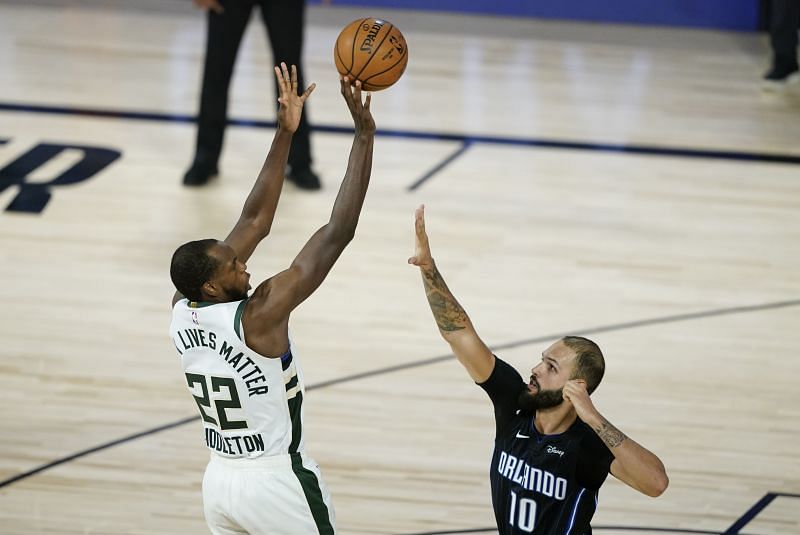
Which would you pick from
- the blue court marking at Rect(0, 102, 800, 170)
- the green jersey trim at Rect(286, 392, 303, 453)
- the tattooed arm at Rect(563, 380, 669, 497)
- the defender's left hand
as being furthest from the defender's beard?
the blue court marking at Rect(0, 102, 800, 170)

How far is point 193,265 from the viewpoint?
3857mm

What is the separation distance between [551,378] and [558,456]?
0.23 metres

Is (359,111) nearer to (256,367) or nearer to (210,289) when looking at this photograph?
(210,289)

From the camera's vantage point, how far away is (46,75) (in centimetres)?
1212

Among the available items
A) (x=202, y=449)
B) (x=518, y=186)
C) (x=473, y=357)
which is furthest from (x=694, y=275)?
(x=473, y=357)

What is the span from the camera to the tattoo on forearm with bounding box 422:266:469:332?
423 cm

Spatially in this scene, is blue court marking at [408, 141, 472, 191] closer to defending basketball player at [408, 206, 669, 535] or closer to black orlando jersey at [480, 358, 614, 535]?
defending basketball player at [408, 206, 669, 535]

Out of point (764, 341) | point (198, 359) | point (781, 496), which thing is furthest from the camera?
point (764, 341)

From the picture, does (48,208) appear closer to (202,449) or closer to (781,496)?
(202,449)

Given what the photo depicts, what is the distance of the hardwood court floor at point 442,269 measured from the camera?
223 inches

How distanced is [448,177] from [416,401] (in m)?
3.67

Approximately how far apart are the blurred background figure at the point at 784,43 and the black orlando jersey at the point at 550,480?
915 centimetres

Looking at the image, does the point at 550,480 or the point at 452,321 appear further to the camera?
the point at 452,321

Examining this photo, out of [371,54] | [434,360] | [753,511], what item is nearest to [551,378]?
[371,54]
